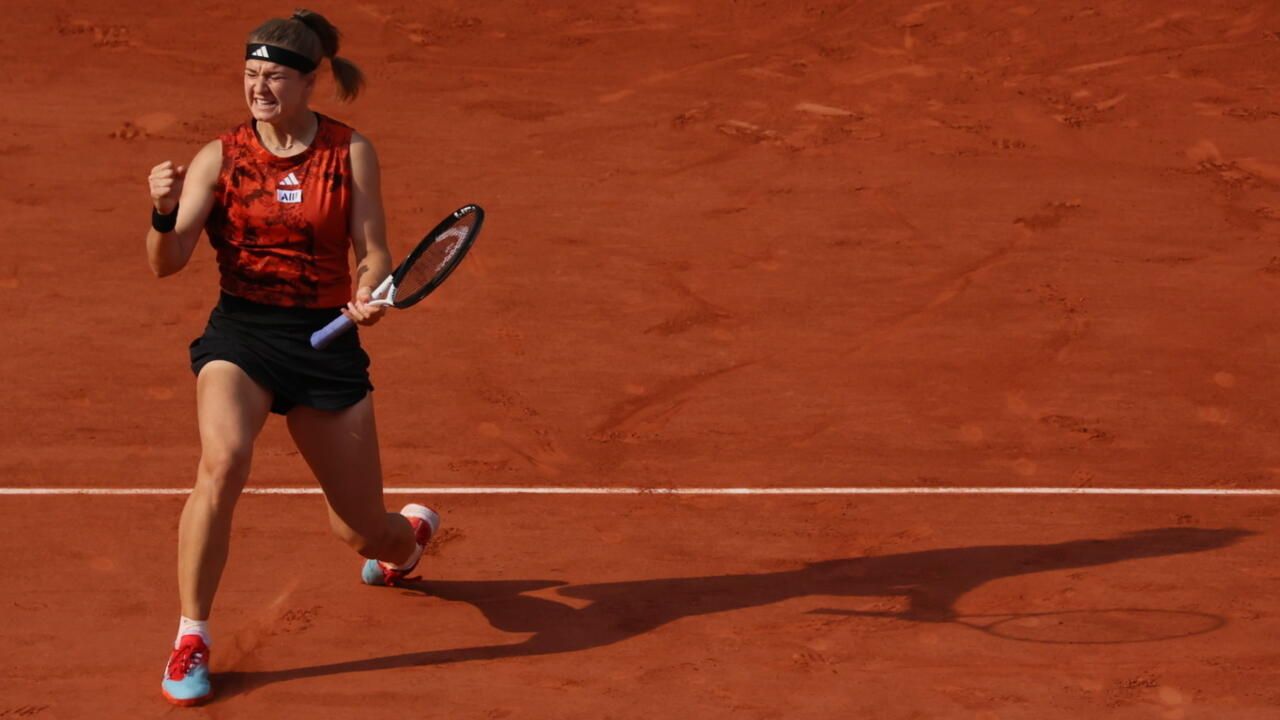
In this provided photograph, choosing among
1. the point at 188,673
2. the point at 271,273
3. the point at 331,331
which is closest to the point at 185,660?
the point at 188,673

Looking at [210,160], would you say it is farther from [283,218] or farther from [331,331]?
[331,331]

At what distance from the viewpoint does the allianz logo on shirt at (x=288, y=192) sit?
5520mm

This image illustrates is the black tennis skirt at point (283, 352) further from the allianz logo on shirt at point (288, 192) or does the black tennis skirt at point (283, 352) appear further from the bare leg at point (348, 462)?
the allianz logo on shirt at point (288, 192)

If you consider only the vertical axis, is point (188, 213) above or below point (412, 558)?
above

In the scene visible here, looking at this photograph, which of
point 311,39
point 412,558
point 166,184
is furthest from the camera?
point 412,558

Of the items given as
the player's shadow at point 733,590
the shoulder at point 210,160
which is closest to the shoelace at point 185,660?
the player's shadow at point 733,590

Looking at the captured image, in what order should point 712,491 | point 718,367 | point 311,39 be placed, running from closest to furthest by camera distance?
point 311,39
point 712,491
point 718,367

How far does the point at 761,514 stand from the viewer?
7.34 meters

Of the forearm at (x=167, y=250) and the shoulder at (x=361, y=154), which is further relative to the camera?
the shoulder at (x=361, y=154)

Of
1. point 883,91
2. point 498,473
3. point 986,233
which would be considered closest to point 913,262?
point 986,233

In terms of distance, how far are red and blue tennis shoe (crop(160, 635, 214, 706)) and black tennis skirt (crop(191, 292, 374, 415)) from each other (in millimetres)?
788

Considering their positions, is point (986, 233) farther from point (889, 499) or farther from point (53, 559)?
point (53, 559)

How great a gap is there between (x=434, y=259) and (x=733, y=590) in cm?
177

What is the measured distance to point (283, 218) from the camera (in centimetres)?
552
